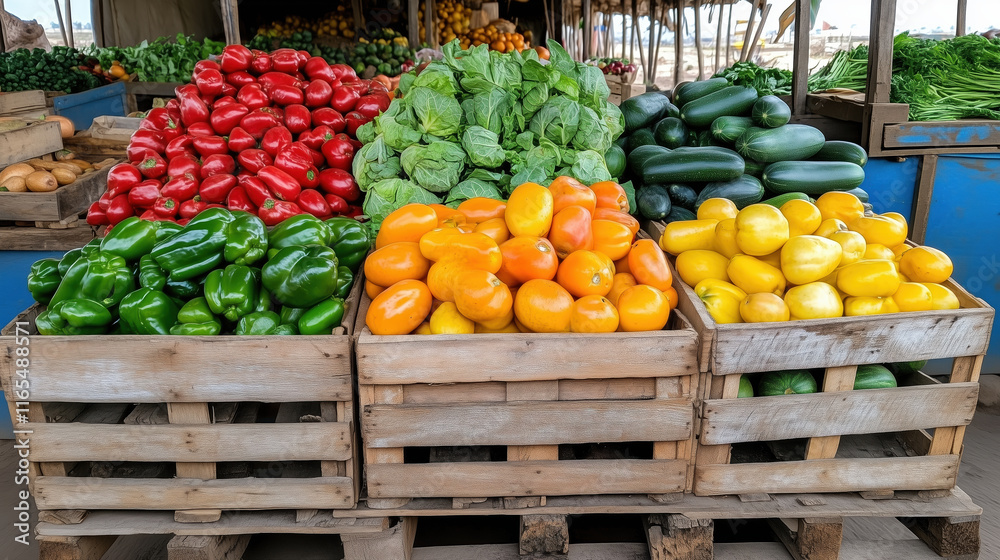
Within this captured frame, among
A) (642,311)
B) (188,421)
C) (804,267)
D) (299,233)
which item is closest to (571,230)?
(642,311)

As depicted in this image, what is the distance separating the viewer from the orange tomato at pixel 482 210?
8.52 ft

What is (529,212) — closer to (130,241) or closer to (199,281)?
(199,281)

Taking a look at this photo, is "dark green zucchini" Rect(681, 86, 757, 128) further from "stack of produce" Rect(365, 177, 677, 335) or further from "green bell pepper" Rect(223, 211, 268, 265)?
"green bell pepper" Rect(223, 211, 268, 265)

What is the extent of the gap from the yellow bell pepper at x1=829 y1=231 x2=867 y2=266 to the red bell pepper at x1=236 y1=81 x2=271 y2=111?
117 inches

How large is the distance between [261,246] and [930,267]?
2549 millimetres

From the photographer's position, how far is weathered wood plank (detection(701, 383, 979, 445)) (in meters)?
2.27

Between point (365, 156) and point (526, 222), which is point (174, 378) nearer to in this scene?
point (526, 222)

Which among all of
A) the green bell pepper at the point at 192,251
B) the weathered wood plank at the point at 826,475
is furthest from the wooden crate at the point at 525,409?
the green bell pepper at the point at 192,251

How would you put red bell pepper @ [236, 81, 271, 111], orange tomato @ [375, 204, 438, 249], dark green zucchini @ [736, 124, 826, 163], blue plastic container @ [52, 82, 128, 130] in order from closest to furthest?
orange tomato @ [375, 204, 438, 249] → dark green zucchini @ [736, 124, 826, 163] → red bell pepper @ [236, 81, 271, 111] → blue plastic container @ [52, 82, 128, 130]

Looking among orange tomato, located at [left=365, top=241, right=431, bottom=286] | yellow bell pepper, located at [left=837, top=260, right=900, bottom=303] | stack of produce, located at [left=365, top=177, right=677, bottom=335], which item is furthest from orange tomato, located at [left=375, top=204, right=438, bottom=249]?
yellow bell pepper, located at [left=837, top=260, right=900, bottom=303]

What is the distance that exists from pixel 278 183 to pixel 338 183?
311 millimetres

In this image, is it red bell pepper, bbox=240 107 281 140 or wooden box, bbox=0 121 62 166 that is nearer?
red bell pepper, bbox=240 107 281 140

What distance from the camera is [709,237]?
8.80ft

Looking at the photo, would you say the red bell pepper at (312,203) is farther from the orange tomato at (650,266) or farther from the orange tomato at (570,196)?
the orange tomato at (650,266)
